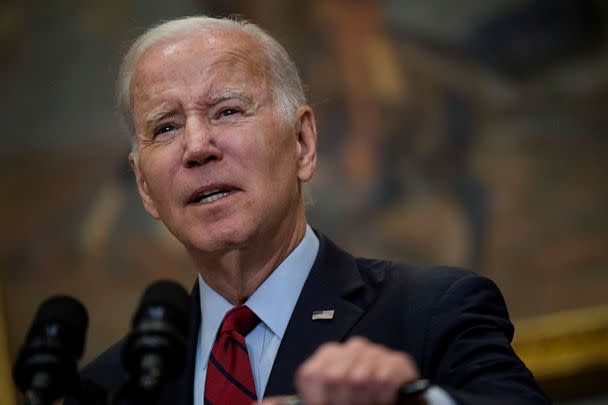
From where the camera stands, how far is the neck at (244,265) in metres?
3.42

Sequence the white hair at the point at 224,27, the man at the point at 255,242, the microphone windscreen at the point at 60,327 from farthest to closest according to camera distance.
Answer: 1. the white hair at the point at 224,27
2. the man at the point at 255,242
3. the microphone windscreen at the point at 60,327

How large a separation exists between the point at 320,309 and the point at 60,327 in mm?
1006

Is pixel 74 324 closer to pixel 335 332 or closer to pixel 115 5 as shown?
pixel 335 332

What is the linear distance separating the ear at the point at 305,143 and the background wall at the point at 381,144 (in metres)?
3.19

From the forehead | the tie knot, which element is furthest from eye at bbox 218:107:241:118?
the tie knot

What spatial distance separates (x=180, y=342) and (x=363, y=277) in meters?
1.14

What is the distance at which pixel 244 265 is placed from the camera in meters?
3.43

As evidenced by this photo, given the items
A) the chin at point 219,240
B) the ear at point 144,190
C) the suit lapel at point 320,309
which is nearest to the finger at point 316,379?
the suit lapel at point 320,309

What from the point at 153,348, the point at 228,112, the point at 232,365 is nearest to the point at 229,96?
the point at 228,112

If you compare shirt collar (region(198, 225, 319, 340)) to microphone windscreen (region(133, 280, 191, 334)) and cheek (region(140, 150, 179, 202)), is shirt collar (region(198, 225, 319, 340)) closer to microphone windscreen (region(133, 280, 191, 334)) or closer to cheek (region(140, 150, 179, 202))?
cheek (region(140, 150, 179, 202))

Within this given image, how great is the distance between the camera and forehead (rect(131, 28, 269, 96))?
3.45 metres

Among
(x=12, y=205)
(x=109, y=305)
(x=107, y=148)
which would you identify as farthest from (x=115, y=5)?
(x=109, y=305)

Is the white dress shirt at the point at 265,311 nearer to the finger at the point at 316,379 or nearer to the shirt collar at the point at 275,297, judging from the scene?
the shirt collar at the point at 275,297

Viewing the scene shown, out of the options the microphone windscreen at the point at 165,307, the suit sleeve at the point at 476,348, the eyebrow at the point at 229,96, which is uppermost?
the eyebrow at the point at 229,96
